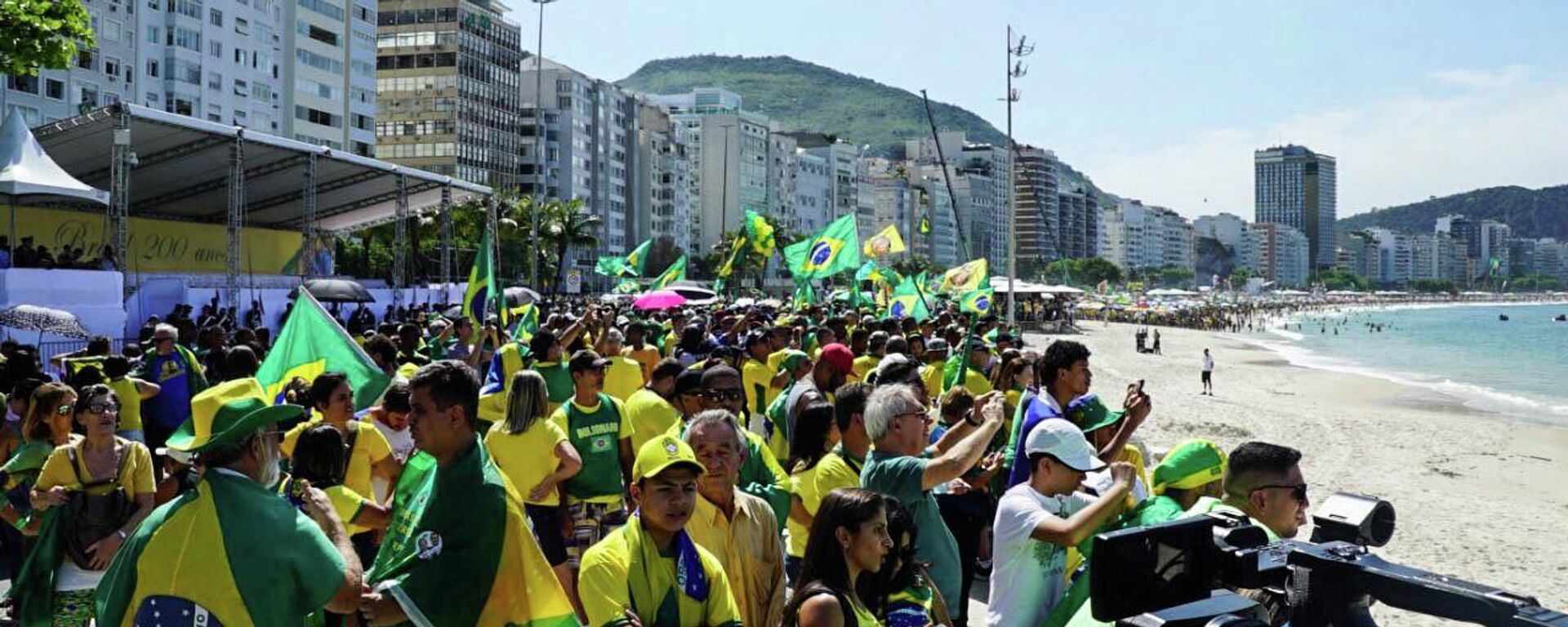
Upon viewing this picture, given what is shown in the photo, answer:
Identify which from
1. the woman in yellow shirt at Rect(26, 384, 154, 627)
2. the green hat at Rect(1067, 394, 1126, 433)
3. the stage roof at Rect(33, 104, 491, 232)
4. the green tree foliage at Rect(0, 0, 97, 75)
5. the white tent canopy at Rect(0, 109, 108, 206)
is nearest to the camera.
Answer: the woman in yellow shirt at Rect(26, 384, 154, 627)

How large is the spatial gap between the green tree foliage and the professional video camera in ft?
42.5

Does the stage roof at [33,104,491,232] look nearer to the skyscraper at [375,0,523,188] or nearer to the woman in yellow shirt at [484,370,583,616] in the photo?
the woman in yellow shirt at [484,370,583,616]

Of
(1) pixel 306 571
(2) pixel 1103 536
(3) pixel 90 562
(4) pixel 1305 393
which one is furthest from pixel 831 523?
(4) pixel 1305 393

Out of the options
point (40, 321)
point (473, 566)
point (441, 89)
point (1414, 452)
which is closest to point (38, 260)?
point (40, 321)

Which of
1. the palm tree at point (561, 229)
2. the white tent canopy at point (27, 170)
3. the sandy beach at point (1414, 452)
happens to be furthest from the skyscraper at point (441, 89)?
the white tent canopy at point (27, 170)

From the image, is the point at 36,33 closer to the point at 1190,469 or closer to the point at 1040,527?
the point at 1040,527

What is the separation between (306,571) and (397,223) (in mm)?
30405

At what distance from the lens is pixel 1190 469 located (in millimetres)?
4910

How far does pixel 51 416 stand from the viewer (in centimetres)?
651

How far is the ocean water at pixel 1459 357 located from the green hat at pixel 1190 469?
33109mm

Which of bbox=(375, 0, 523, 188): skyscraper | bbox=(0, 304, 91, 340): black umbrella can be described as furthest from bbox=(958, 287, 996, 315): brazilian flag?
bbox=(375, 0, 523, 188): skyscraper

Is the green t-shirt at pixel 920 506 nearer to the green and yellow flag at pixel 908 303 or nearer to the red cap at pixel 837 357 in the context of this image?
the red cap at pixel 837 357

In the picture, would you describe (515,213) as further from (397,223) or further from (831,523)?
(831,523)

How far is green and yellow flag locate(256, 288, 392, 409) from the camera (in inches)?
291
